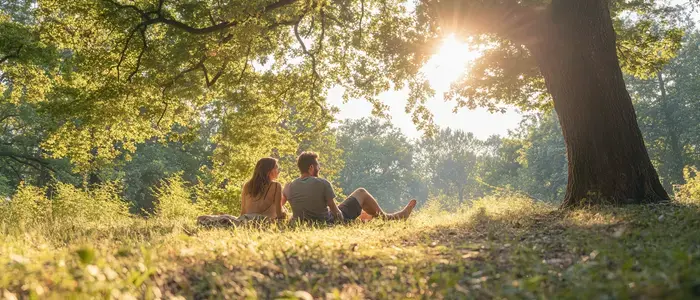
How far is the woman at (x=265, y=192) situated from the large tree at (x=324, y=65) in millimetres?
→ 2795

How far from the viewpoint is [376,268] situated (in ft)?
10.7

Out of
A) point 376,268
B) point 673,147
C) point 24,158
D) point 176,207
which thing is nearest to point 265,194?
point 376,268

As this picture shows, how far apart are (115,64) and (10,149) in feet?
61.8

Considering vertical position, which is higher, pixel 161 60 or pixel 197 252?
pixel 161 60

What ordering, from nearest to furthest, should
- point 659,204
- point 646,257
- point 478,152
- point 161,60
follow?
point 646,257
point 659,204
point 161,60
point 478,152

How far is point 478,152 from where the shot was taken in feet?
275

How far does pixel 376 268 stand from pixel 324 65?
11798mm

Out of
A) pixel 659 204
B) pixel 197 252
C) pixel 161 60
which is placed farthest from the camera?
pixel 161 60

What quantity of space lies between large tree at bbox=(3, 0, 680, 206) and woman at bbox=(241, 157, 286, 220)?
2795 millimetres

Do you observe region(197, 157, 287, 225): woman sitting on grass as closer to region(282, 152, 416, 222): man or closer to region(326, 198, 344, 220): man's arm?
region(282, 152, 416, 222): man

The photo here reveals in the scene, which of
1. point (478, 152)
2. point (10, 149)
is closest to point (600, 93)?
point (10, 149)

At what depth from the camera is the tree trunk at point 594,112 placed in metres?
7.63

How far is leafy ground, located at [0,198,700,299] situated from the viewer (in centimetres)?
250

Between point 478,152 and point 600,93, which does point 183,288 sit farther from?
point 478,152
